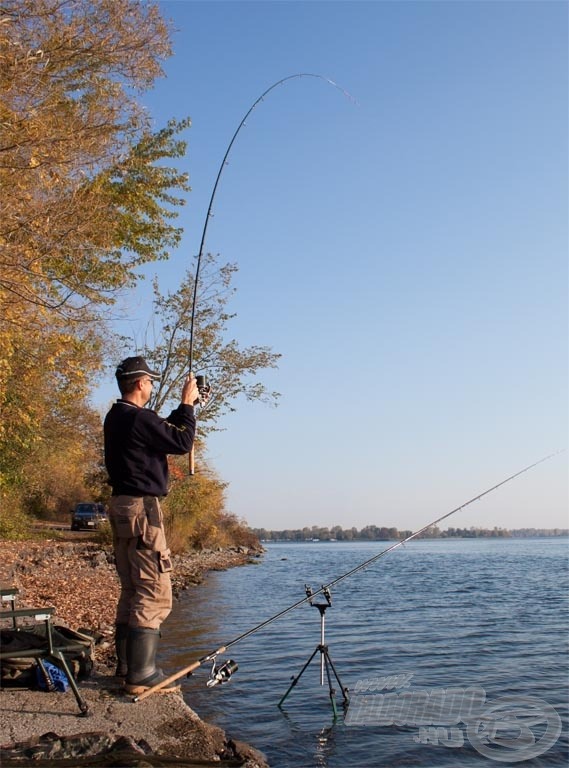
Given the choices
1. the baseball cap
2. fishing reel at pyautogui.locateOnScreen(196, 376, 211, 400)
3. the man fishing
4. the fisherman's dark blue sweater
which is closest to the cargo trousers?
the man fishing

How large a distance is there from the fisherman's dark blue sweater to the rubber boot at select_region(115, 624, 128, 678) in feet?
3.23

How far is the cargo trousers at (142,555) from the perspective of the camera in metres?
5.39

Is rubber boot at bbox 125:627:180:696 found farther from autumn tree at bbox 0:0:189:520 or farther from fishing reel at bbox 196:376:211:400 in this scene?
autumn tree at bbox 0:0:189:520

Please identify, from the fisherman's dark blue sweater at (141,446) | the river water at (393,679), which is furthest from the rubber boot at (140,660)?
the river water at (393,679)

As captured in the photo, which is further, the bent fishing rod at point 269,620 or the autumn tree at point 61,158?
the autumn tree at point 61,158

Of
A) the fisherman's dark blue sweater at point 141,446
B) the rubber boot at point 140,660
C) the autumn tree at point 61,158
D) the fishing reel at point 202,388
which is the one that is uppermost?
the autumn tree at point 61,158

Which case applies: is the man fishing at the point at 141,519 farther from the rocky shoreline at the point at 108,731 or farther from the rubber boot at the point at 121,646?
the rocky shoreline at the point at 108,731

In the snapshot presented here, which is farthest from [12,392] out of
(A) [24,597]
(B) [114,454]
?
(B) [114,454]

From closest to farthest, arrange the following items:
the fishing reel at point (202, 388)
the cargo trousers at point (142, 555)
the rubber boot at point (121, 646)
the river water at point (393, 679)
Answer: the cargo trousers at point (142, 555) < the rubber boot at point (121, 646) < the fishing reel at point (202, 388) < the river water at point (393, 679)

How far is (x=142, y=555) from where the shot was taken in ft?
17.7

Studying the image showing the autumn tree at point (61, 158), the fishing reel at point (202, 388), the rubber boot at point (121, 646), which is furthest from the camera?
the autumn tree at point (61, 158)

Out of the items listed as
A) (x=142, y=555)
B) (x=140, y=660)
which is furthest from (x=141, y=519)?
(x=140, y=660)

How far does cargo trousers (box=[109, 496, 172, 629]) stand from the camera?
5387 millimetres

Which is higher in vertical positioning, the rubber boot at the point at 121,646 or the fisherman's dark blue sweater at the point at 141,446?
the fisherman's dark blue sweater at the point at 141,446
